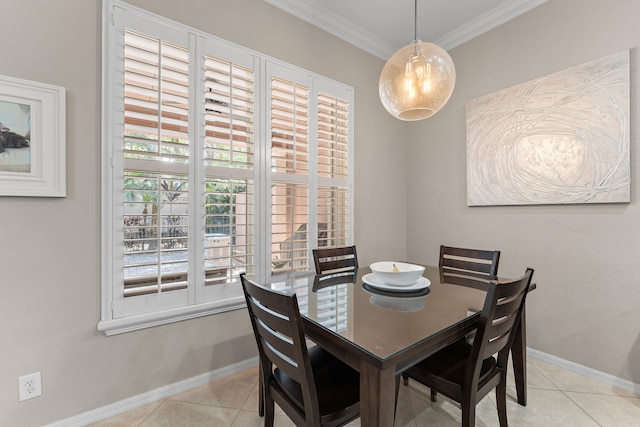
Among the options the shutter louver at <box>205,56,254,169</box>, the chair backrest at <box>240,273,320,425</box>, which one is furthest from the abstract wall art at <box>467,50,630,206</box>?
the chair backrest at <box>240,273,320,425</box>

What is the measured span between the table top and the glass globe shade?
106cm

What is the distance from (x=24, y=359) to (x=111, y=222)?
2.58 ft

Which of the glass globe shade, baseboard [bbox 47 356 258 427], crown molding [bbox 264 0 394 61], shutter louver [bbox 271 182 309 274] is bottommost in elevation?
baseboard [bbox 47 356 258 427]

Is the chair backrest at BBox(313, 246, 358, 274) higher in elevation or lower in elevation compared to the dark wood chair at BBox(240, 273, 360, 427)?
higher

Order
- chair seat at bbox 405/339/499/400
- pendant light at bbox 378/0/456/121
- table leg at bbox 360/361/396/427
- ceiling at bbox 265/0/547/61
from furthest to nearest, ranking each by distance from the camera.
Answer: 1. ceiling at bbox 265/0/547/61
2. pendant light at bbox 378/0/456/121
3. chair seat at bbox 405/339/499/400
4. table leg at bbox 360/361/396/427

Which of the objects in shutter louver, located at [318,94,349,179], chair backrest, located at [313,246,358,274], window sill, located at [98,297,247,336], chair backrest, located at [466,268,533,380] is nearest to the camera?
chair backrest, located at [466,268,533,380]

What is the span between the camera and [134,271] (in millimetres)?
1748

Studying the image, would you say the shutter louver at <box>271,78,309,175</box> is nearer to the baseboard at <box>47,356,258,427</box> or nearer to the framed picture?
the framed picture

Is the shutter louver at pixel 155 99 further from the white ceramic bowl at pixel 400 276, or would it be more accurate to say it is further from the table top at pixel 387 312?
the white ceramic bowl at pixel 400 276

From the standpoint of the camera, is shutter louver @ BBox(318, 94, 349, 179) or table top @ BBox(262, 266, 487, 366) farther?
shutter louver @ BBox(318, 94, 349, 179)

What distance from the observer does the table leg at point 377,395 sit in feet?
3.15

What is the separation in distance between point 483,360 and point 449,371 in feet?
0.54

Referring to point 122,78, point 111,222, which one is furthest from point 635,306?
point 122,78

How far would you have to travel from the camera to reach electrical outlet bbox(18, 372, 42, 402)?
149cm
